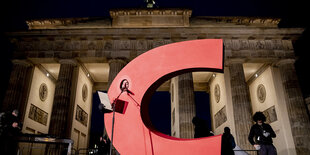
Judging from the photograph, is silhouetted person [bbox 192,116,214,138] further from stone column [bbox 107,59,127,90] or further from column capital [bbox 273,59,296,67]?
column capital [bbox 273,59,296,67]

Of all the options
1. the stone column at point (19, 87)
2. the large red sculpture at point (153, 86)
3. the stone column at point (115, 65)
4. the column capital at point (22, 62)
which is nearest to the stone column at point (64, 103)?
the stone column at point (19, 87)

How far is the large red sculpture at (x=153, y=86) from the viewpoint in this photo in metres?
4.01

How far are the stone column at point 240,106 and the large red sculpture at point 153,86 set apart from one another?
1449 cm

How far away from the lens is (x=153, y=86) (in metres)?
4.71

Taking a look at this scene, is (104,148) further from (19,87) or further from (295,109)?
(295,109)

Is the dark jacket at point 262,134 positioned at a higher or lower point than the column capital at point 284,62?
lower

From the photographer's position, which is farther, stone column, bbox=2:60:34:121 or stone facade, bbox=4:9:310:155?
stone facade, bbox=4:9:310:155

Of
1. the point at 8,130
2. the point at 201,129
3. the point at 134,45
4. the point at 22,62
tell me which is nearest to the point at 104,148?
the point at 8,130

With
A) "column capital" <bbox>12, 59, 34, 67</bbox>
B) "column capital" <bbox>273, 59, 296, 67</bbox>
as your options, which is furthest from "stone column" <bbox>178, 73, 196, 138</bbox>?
"column capital" <bbox>12, 59, 34, 67</bbox>

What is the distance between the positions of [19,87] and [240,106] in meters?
19.2

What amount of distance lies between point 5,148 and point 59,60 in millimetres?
14859

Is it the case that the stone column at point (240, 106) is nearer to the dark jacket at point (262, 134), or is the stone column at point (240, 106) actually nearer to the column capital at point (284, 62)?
the column capital at point (284, 62)

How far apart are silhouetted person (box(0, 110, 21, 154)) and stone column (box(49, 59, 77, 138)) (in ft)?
38.1

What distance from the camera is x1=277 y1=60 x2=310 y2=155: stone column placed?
55.3 ft
